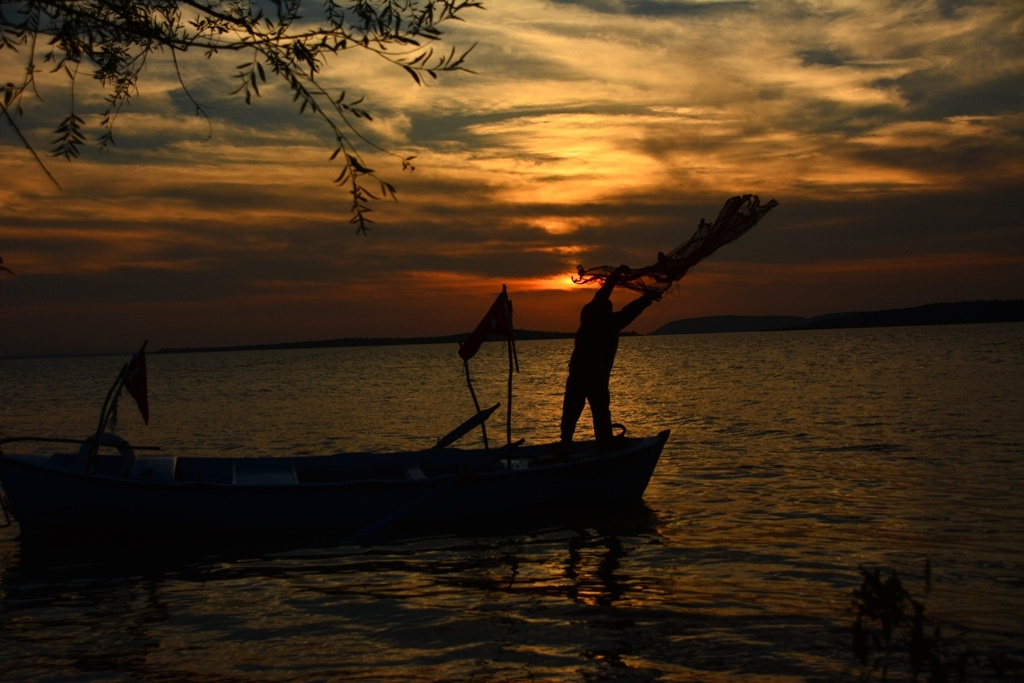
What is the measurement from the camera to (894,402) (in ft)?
123

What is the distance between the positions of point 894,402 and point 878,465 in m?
18.5

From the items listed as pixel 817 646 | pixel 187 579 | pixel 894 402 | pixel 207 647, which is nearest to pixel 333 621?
pixel 207 647

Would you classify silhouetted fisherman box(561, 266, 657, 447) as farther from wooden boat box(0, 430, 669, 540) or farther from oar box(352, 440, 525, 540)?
oar box(352, 440, 525, 540)

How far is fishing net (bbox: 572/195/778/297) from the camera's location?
12.7 metres

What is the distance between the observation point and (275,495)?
13.1m

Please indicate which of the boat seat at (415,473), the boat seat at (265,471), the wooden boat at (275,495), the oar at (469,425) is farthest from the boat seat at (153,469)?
the oar at (469,425)

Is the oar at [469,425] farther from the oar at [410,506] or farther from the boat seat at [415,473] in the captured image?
the oar at [410,506]

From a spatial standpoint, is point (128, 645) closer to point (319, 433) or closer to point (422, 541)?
point (422, 541)

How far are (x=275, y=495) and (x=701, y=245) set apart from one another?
22.7ft

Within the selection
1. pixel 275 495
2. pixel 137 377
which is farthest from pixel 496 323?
pixel 137 377

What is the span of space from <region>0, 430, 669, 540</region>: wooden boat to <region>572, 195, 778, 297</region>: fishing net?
2945 millimetres

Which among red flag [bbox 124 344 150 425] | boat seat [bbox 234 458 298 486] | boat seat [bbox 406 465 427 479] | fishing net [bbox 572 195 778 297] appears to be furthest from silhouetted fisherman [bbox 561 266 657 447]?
red flag [bbox 124 344 150 425]

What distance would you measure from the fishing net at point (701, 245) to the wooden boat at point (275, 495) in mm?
2945

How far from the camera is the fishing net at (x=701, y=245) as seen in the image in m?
12.7
